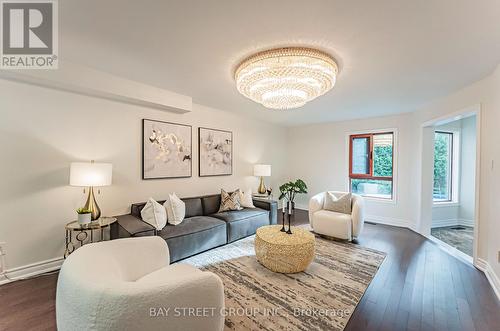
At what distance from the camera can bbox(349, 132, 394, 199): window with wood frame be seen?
4.70 meters

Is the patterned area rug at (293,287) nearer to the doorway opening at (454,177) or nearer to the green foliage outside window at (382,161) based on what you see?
the green foliage outside window at (382,161)

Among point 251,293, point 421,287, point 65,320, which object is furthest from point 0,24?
point 421,287

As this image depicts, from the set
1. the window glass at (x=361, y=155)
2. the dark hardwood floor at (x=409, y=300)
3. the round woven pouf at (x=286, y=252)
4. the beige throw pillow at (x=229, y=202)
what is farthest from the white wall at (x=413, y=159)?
the beige throw pillow at (x=229, y=202)

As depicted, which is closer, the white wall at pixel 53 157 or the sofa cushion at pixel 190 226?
the white wall at pixel 53 157

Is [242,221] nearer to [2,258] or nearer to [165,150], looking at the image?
[165,150]

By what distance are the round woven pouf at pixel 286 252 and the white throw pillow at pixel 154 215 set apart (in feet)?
4.33

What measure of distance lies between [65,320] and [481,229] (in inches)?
166

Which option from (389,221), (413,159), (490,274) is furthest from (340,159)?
(490,274)

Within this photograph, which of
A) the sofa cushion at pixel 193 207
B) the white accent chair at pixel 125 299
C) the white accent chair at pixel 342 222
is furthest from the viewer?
the sofa cushion at pixel 193 207

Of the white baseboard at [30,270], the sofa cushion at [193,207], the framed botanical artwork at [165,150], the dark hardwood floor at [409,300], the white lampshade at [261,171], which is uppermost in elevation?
the framed botanical artwork at [165,150]

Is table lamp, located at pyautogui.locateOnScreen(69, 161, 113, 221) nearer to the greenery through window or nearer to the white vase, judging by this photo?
the white vase

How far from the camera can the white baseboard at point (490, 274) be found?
216 centimetres

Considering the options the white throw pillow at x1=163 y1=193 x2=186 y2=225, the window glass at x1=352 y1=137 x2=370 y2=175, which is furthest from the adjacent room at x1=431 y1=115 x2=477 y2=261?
the white throw pillow at x1=163 y1=193 x2=186 y2=225

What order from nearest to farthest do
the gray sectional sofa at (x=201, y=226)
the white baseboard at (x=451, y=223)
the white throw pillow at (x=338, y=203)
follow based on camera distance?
1. the gray sectional sofa at (x=201, y=226)
2. the white throw pillow at (x=338, y=203)
3. the white baseboard at (x=451, y=223)
